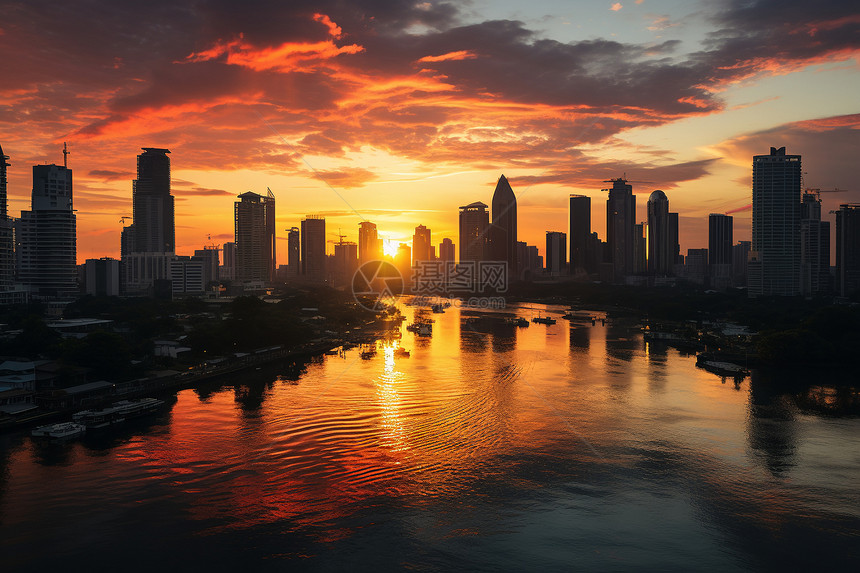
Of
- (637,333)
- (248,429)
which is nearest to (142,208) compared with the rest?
(637,333)

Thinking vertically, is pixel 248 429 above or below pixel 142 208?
below

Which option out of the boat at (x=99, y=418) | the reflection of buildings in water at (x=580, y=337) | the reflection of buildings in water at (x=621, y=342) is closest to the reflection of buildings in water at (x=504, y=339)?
the reflection of buildings in water at (x=580, y=337)

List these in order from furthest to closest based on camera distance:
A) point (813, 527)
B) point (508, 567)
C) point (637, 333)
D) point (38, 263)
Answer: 1. point (38, 263)
2. point (637, 333)
3. point (813, 527)
4. point (508, 567)

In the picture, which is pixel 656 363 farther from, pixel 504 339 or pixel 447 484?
pixel 447 484

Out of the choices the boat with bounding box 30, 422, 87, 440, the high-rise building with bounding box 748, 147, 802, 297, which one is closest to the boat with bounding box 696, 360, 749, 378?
the boat with bounding box 30, 422, 87, 440

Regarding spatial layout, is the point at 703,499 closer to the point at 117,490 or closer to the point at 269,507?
the point at 269,507

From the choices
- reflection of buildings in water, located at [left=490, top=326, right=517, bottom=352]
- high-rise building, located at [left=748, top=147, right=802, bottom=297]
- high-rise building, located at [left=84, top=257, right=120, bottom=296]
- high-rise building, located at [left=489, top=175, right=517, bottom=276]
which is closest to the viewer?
reflection of buildings in water, located at [left=490, top=326, right=517, bottom=352]

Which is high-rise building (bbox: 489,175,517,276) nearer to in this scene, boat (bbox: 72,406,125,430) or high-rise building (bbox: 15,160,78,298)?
high-rise building (bbox: 15,160,78,298)
